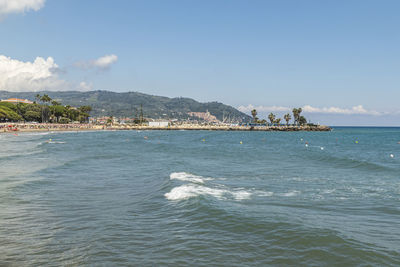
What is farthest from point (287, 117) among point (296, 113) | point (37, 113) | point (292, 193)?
point (292, 193)

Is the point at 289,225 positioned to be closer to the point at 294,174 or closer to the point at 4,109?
the point at 294,174

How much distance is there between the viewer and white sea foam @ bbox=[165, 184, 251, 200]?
49.7ft

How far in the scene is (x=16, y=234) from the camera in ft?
31.7

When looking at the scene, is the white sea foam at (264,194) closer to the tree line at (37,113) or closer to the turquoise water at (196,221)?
the turquoise water at (196,221)

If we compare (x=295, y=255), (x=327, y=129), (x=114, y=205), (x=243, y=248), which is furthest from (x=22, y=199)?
(x=327, y=129)

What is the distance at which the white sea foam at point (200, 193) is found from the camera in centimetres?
1516

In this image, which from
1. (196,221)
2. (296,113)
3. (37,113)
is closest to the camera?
(196,221)

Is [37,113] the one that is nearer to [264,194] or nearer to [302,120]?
[302,120]

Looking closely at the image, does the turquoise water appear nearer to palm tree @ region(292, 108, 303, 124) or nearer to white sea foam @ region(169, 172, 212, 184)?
white sea foam @ region(169, 172, 212, 184)

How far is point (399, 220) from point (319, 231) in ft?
13.0

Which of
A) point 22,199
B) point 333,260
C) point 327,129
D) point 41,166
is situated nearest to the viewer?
point 333,260

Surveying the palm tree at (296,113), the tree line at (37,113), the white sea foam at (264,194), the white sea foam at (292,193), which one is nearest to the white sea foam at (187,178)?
the white sea foam at (264,194)

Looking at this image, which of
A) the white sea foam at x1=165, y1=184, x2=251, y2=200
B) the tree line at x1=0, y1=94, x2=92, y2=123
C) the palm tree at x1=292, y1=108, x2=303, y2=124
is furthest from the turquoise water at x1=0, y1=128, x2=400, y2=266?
the palm tree at x1=292, y1=108, x2=303, y2=124

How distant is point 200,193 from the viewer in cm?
1569
